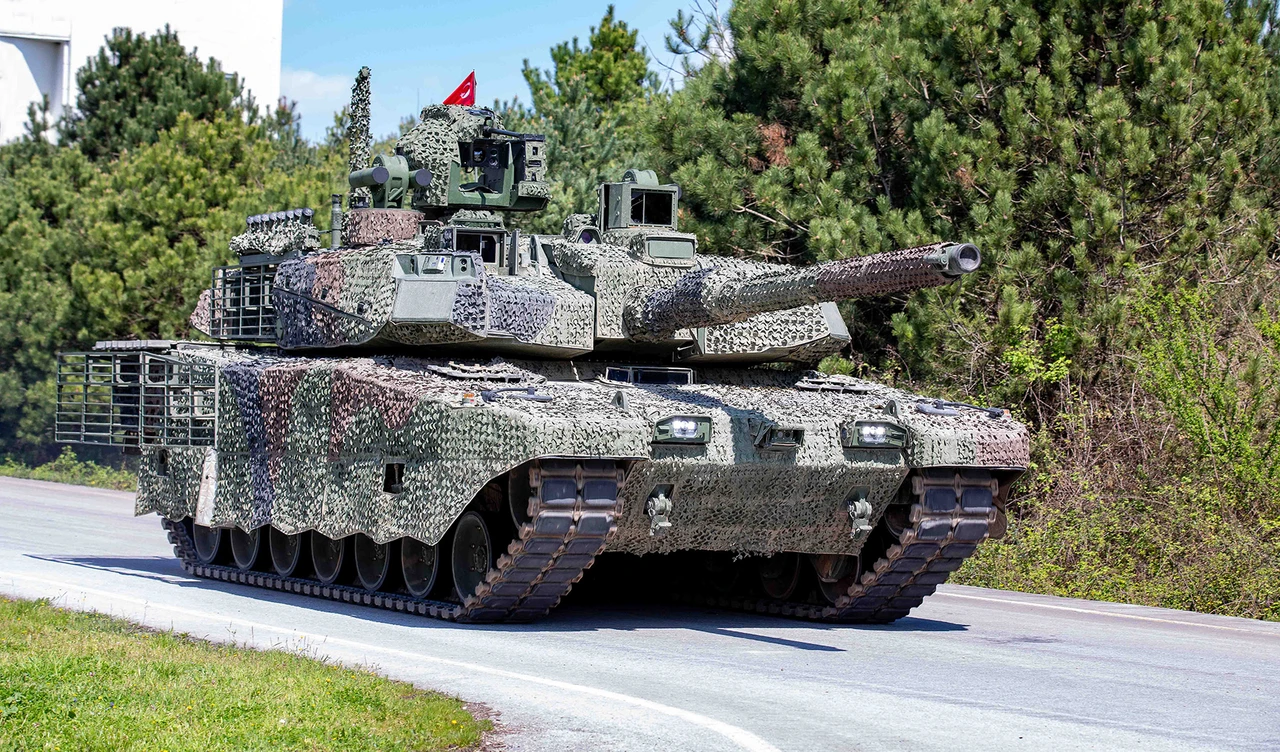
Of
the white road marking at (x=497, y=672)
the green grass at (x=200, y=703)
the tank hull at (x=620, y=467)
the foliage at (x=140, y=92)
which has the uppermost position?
the foliage at (x=140, y=92)

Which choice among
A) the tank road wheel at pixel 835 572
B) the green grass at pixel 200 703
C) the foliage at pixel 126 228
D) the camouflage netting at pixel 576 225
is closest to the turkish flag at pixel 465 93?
the camouflage netting at pixel 576 225

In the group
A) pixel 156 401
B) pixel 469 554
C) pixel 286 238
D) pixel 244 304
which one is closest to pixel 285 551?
pixel 156 401

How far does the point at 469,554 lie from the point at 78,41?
121 feet

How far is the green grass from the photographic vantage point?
7668 millimetres

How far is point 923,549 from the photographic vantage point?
13117 mm

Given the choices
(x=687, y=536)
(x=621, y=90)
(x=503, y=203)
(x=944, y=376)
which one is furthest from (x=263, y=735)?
(x=621, y=90)

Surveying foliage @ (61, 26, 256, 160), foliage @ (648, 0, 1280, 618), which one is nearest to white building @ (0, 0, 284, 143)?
foliage @ (61, 26, 256, 160)

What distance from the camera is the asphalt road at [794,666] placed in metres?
8.49

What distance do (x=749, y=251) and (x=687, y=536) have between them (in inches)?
398

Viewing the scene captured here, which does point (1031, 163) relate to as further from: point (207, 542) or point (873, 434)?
point (207, 542)

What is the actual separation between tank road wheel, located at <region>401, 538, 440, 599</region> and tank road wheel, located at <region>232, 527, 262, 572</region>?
260cm

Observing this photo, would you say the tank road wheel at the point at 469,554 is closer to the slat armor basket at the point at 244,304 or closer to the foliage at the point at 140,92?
the slat armor basket at the point at 244,304

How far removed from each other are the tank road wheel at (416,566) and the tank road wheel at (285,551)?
179 centimetres

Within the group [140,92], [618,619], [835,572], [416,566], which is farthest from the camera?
[140,92]
